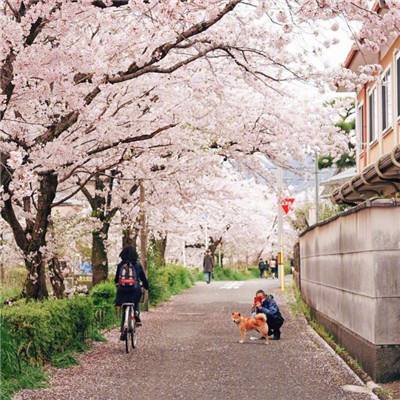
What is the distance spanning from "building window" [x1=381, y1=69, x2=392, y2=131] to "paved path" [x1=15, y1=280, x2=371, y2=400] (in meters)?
4.91

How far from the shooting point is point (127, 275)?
14.8m

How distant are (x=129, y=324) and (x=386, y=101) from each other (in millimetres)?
8138

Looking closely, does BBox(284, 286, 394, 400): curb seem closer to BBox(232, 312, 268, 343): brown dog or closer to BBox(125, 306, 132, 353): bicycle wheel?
BBox(232, 312, 268, 343): brown dog

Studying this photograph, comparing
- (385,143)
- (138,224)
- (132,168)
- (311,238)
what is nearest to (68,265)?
(138,224)

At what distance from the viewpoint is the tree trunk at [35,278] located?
47.9 ft

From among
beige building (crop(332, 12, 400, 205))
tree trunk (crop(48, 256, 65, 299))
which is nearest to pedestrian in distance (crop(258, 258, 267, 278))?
beige building (crop(332, 12, 400, 205))

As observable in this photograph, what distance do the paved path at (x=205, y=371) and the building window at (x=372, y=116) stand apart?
557 centimetres

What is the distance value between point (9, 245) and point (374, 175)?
11267 mm

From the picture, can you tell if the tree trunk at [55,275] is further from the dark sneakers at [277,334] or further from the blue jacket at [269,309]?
the dark sneakers at [277,334]

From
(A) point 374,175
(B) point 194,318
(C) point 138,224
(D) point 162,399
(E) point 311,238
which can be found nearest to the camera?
(D) point 162,399

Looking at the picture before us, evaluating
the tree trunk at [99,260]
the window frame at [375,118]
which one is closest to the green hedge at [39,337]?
the window frame at [375,118]

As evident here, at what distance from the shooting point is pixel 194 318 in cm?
2145

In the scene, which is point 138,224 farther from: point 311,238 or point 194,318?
point 311,238

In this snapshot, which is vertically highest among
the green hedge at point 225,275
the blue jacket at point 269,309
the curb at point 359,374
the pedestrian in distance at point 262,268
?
the pedestrian in distance at point 262,268
